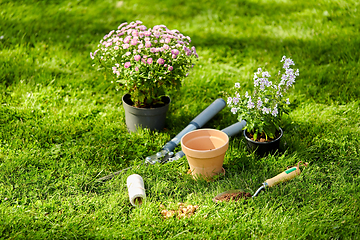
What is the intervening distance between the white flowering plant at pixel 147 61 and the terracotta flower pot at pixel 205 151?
0.57 m

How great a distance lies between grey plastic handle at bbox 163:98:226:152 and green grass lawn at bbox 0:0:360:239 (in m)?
0.15

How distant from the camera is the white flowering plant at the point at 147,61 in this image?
2900 millimetres

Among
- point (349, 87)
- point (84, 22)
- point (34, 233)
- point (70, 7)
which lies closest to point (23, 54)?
point (84, 22)

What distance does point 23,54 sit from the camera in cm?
434

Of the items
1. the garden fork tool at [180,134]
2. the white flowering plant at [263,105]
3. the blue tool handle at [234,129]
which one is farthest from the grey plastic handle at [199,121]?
the white flowering plant at [263,105]

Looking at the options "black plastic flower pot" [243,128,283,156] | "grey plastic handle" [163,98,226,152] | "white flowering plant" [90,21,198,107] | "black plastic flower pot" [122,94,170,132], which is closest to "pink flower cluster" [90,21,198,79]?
"white flowering plant" [90,21,198,107]

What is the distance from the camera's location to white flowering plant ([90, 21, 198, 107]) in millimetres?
2900

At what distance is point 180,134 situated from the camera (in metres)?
3.10

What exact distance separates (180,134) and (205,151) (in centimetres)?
64

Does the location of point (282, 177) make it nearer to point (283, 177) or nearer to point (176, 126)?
point (283, 177)

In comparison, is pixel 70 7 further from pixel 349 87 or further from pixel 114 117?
pixel 349 87

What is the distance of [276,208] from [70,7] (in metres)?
4.61

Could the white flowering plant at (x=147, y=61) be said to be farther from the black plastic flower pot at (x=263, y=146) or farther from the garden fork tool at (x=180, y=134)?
the black plastic flower pot at (x=263, y=146)

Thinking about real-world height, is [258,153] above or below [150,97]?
below
